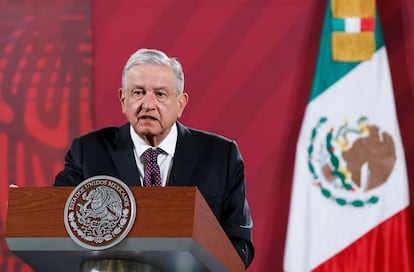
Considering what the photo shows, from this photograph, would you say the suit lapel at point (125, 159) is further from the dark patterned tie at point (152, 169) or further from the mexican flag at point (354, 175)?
the mexican flag at point (354, 175)

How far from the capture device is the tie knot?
238 cm

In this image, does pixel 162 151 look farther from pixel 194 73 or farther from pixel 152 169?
pixel 194 73

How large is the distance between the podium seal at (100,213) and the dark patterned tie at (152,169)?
0.57 meters

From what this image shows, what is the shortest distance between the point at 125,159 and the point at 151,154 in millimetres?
74

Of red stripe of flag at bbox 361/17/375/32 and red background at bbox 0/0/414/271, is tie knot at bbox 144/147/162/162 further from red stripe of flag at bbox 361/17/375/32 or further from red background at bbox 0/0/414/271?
red stripe of flag at bbox 361/17/375/32

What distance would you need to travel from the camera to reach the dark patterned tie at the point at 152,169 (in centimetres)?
233

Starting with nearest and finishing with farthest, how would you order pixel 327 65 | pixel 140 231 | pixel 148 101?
pixel 140 231, pixel 148 101, pixel 327 65

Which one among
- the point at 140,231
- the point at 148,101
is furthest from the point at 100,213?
the point at 148,101

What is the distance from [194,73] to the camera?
14.1 feet

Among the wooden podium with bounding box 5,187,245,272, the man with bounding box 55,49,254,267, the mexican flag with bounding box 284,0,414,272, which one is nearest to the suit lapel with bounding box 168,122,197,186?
the man with bounding box 55,49,254,267

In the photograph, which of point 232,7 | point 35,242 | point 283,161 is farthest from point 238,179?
point 232,7

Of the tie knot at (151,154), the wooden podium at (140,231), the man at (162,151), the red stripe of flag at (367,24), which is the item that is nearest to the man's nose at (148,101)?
the man at (162,151)

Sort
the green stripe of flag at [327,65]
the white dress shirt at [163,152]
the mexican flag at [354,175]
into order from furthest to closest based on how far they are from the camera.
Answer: the green stripe of flag at [327,65] → the mexican flag at [354,175] → the white dress shirt at [163,152]

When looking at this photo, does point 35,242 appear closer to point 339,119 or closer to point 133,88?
point 133,88
